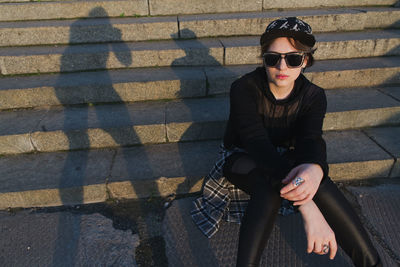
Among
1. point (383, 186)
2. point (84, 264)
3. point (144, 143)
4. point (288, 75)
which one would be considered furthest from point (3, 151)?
point (383, 186)

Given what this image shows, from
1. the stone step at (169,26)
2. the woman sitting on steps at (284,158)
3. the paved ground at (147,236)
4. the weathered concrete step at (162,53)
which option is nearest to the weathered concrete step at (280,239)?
the paved ground at (147,236)

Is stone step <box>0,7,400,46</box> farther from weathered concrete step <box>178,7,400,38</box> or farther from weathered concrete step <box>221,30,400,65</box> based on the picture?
weathered concrete step <box>221,30,400,65</box>

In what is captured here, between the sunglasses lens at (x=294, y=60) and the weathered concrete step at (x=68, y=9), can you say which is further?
the weathered concrete step at (x=68, y=9)

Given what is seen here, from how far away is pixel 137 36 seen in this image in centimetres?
387

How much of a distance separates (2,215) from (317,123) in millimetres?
2666

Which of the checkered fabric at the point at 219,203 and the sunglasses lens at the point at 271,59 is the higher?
the sunglasses lens at the point at 271,59

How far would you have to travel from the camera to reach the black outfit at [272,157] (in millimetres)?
1581

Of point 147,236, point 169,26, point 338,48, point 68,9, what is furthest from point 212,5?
point 147,236

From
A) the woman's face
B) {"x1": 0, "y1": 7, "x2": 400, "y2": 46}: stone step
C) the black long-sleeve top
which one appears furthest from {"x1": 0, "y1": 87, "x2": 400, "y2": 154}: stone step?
{"x1": 0, "y1": 7, "x2": 400, "y2": 46}: stone step

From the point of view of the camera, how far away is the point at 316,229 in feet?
4.93

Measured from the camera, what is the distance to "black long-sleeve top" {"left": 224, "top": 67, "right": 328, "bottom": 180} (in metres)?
1.76

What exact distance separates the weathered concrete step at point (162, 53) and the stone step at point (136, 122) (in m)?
0.68

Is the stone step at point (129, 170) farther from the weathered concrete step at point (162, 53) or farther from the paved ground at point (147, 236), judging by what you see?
the weathered concrete step at point (162, 53)

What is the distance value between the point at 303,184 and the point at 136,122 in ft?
6.18
